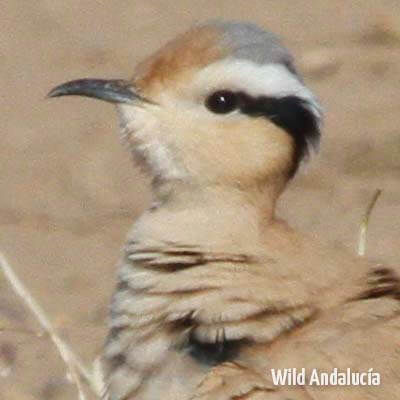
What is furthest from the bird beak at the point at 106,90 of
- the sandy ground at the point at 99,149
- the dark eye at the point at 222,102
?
the sandy ground at the point at 99,149

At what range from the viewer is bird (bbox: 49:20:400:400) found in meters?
5.02

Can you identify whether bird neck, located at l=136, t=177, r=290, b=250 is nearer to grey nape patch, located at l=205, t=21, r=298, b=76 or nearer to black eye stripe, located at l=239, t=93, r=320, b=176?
black eye stripe, located at l=239, t=93, r=320, b=176

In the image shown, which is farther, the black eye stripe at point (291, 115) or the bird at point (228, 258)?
the black eye stripe at point (291, 115)

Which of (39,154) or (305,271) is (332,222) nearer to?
(39,154)

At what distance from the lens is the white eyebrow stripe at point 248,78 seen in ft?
18.0

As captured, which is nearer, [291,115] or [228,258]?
[228,258]

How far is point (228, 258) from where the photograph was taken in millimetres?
5344

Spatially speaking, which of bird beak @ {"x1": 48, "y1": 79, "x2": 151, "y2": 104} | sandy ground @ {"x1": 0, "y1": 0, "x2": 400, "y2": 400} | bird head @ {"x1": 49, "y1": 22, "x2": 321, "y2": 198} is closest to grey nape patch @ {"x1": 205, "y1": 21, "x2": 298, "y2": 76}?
bird head @ {"x1": 49, "y1": 22, "x2": 321, "y2": 198}

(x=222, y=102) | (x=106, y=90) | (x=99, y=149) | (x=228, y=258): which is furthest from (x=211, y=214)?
(x=99, y=149)

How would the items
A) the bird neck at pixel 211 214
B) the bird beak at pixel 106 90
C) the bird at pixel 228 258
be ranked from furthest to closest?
the bird beak at pixel 106 90 → the bird neck at pixel 211 214 → the bird at pixel 228 258

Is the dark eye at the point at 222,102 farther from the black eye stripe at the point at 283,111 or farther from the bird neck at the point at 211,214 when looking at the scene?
the bird neck at the point at 211,214

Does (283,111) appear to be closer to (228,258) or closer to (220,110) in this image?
(220,110)

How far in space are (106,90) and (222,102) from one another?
33 centimetres

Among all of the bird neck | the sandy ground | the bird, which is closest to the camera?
the bird
